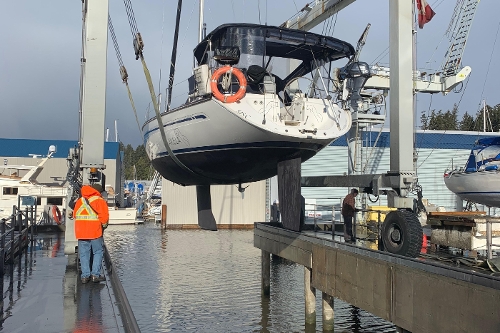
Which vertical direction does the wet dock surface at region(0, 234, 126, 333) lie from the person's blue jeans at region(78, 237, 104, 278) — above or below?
below

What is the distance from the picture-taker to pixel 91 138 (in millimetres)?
8562

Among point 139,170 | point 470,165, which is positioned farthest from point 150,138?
point 139,170

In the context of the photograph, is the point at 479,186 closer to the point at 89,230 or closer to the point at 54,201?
the point at 89,230

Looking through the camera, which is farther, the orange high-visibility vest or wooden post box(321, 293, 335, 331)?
wooden post box(321, 293, 335, 331)

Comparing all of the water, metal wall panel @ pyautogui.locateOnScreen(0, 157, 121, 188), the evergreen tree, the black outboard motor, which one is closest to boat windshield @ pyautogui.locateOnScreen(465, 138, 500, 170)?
the water

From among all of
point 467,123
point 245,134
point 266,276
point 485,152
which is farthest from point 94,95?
point 467,123

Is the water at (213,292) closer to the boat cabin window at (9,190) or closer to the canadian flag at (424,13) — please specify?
the boat cabin window at (9,190)

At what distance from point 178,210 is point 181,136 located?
2001 cm

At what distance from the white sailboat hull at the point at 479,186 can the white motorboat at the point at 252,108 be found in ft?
28.0

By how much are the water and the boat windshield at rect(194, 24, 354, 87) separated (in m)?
5.08

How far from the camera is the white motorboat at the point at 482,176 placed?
1659 cm

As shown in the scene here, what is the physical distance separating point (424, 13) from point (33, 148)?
32.8 metres

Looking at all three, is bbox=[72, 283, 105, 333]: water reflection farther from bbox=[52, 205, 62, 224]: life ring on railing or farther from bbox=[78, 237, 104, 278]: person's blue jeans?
bbox=[52, 205, 62, 224]: life ring on railing

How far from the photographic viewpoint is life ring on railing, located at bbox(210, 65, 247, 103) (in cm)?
868
